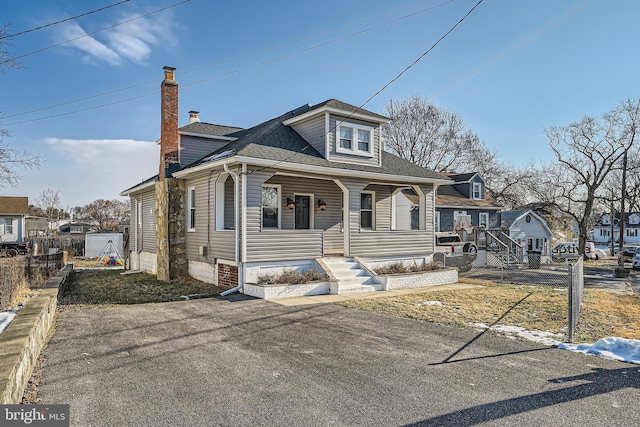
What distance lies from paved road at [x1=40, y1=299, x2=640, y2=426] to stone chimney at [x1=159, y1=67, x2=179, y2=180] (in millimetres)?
8468

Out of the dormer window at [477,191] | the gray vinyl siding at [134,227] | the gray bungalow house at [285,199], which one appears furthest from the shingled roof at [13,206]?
the dormer window at [477,191]

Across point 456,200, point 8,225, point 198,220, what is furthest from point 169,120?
point 8,225

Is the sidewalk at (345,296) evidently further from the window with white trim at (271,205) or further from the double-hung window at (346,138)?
the double-hung window at (346,138)

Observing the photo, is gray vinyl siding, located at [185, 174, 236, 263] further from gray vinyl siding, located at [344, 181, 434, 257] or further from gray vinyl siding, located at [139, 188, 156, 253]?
gray vinyl siding, located at [344, 181, 434, 257]

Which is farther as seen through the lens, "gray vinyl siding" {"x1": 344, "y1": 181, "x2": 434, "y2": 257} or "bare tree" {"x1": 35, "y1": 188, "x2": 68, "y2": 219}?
"bare tree" {"x1": 35, "y1": 188, "x2": 68, "y2": 219}

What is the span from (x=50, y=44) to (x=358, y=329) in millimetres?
11315

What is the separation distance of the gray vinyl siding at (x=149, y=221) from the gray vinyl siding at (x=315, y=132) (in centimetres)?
722

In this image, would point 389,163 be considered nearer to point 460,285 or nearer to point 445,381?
point 460,285

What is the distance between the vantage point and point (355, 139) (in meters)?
14.7

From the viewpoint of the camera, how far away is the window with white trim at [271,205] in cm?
1405

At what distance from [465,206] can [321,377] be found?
29116 mm

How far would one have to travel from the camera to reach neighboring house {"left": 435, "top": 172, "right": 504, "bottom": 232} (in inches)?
1228

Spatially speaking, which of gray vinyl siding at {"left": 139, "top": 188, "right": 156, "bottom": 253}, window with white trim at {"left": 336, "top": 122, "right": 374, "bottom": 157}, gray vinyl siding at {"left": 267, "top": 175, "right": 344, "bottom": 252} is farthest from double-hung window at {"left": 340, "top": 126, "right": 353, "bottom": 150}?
gray vinyl siding at {"left": 139, "top": 188, "right": 156, "bottom": 253}

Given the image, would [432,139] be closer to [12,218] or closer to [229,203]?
[229,203]
